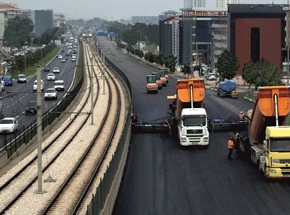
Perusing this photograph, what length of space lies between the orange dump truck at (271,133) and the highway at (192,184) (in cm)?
78

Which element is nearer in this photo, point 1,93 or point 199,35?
point 1,93

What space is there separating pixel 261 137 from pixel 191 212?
1042 cm

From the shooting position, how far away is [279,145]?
2911 cm

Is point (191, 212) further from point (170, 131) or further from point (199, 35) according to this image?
point (199, 35)

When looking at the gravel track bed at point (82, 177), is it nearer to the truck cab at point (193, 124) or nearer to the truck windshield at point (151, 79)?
the truck cab at point (193, 124)

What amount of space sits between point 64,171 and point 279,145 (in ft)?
38.9

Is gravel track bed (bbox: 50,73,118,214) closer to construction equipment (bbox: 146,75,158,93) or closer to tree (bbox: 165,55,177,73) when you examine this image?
construction equipment (bbox: 146,75,158,93)

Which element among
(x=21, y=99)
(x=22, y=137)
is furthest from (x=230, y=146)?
(x=21, y=99)

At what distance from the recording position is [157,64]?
527ft

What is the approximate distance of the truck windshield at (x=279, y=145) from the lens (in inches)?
1140

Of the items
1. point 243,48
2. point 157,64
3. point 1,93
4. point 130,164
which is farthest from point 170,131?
point 157,64

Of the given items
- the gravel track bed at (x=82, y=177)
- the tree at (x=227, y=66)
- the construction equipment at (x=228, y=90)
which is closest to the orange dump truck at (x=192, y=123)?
the gravel track bed at (x=82, y=177)

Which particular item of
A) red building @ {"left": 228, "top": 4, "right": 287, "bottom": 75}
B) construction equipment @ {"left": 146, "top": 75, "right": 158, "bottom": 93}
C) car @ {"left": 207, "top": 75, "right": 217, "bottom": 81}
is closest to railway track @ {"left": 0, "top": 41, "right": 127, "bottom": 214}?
construction equipment @ {"left": 146, "top": 75, "right": 158, "bottom": 93}

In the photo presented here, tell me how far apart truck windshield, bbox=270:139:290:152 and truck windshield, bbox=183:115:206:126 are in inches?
381
